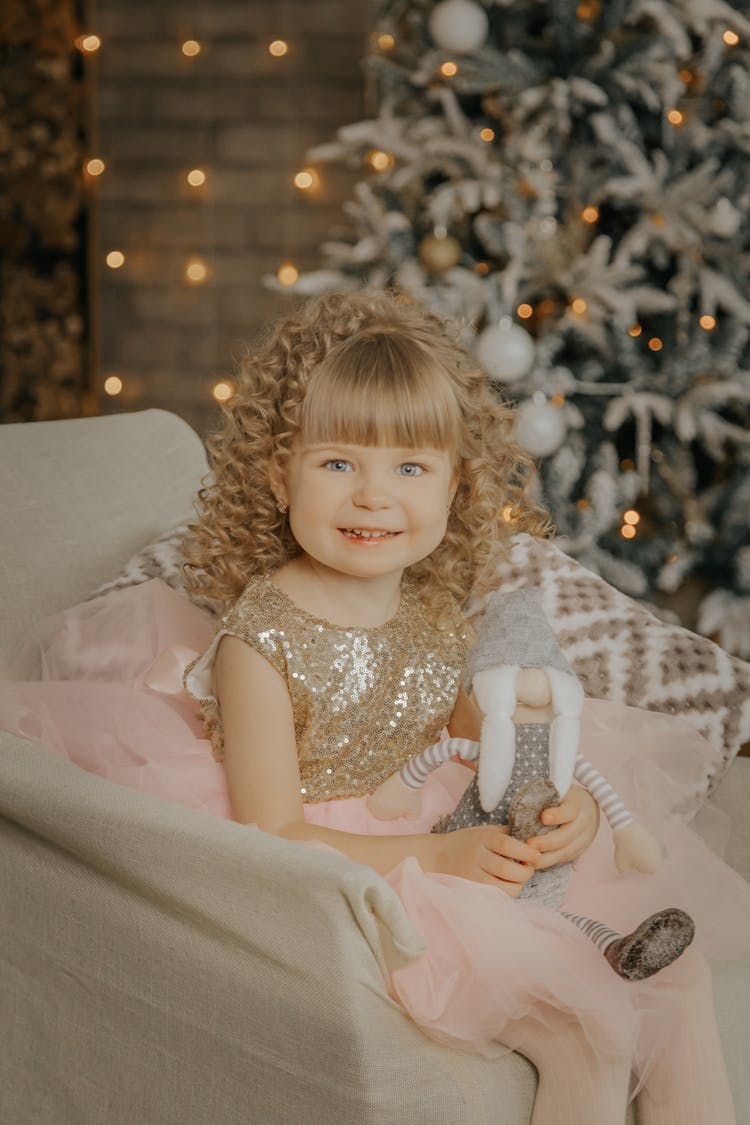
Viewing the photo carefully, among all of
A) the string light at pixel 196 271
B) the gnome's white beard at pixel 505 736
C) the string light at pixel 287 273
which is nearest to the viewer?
the gnome's white beard at pixel 505 736

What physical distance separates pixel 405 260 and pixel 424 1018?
242 centimetres

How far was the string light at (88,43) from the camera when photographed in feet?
12.9

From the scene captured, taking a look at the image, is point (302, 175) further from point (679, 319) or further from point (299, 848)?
point (299, 848)

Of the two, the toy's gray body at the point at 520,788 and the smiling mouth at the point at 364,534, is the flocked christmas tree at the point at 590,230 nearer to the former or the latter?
the smiling mouth at the point at 364,534

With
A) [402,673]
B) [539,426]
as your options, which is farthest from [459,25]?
[402,673]

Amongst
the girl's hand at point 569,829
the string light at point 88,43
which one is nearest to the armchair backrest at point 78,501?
the girl's hand at point 569,829

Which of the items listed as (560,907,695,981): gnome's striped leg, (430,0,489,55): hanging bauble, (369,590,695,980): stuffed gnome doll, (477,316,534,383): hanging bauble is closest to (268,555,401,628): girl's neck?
(369,590,695,980): stuffed gnome doll

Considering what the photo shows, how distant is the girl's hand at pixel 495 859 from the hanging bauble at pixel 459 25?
2392mm

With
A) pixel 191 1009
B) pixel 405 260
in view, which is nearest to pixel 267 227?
pixel 405 260

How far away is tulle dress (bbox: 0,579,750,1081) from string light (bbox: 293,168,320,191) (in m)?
2.44

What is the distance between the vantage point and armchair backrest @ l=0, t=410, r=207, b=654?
65.5 inches

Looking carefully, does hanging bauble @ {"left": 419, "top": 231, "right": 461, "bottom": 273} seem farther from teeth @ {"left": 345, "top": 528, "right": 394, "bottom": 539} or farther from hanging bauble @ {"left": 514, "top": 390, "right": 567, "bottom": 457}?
A: teeth @ {"left": 345, "top": 528, "right": 394, "bottom": 539}

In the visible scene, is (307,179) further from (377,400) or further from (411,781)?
(411,781)

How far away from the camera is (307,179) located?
3.76m
